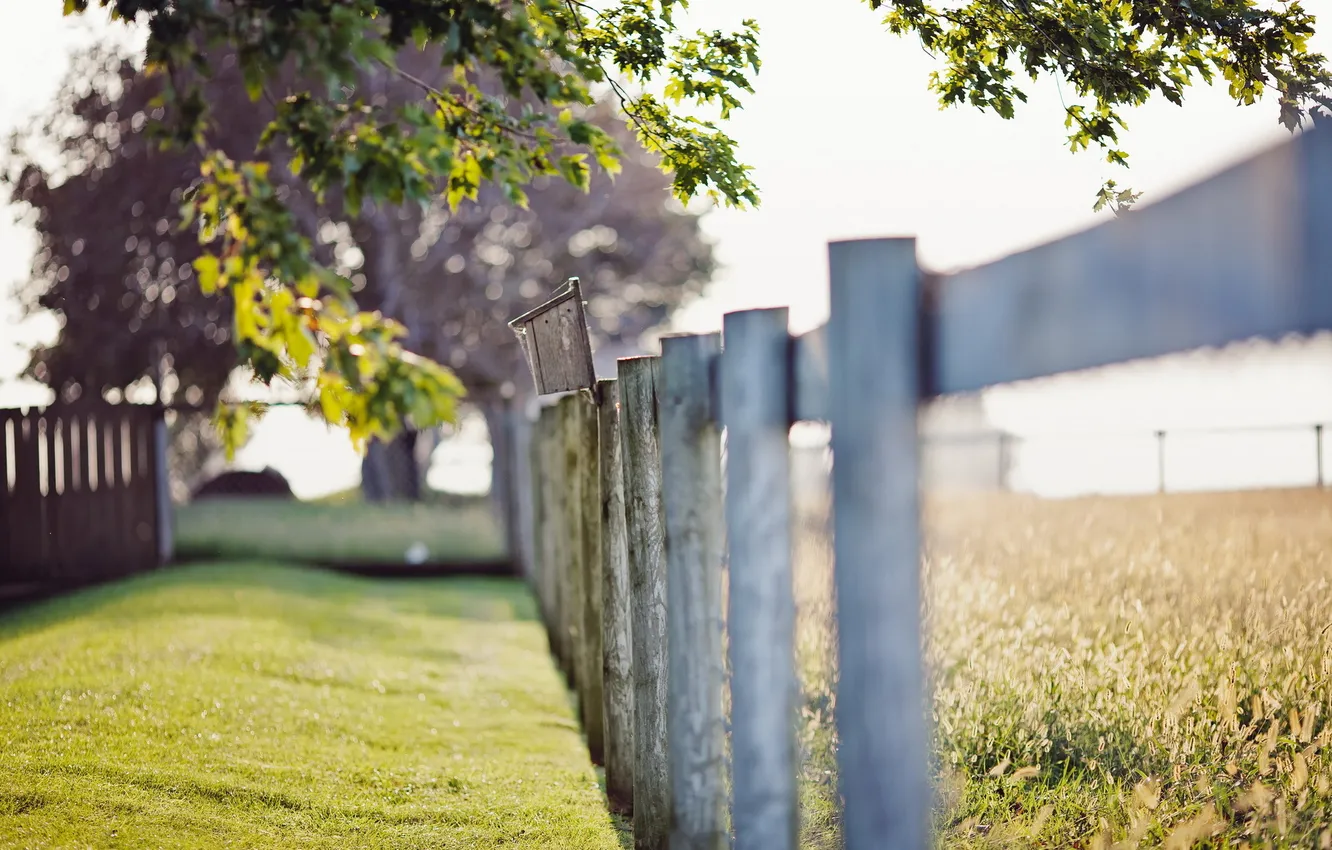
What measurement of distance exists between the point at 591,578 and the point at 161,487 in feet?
29.7

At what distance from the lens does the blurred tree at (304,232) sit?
20266mm

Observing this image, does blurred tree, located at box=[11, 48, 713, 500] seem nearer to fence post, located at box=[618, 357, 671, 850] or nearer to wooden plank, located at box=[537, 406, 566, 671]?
wooden plank, located at box=[537, 406, 566, 671]

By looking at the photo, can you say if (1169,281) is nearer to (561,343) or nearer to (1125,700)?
(1125,700)

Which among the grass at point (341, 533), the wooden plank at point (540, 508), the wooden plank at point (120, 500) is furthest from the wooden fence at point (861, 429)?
the grass at point (341, 533)

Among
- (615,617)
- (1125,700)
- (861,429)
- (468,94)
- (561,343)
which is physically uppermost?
(468,94)

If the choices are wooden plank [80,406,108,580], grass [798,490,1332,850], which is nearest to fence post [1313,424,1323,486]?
grass [798,490,1332,850]

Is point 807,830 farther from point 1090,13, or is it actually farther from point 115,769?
point 1090,13

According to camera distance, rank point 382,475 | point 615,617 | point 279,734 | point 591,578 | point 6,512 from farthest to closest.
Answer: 1. point 382,475
2. point 6,512
3. point 279,734
4. point 591,578
5. point 615,617

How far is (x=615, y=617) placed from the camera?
172 inches

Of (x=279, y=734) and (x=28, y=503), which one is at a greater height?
(x=28, y=503)

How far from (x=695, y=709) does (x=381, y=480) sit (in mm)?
21611

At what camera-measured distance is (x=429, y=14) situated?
3109mm

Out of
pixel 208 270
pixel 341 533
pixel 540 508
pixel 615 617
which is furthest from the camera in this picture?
pixel 341 533

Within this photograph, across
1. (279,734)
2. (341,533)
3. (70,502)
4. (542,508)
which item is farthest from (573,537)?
(341,533)
